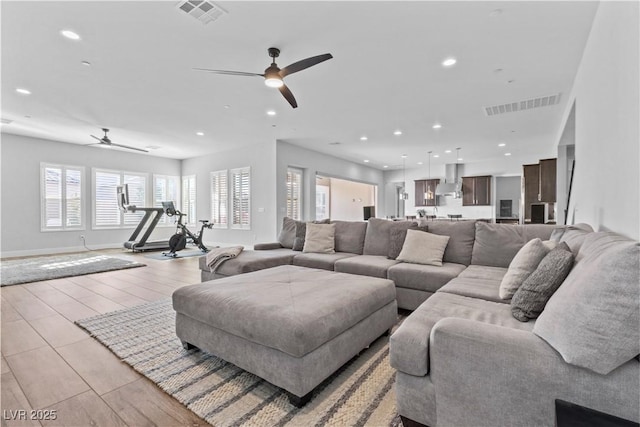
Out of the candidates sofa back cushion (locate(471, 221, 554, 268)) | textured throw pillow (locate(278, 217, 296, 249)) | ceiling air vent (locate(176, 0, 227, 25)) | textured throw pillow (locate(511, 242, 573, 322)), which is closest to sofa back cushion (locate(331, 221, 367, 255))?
textured throw pillow (locate(278, 217, 296, 249))

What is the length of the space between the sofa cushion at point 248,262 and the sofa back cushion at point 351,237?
0.80 meters

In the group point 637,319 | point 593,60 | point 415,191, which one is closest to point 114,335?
point 637,319

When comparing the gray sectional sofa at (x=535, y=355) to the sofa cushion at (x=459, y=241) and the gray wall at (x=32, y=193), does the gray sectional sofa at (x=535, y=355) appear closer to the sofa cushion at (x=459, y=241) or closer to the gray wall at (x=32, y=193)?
the sofa cushion at (x=459, y=241)

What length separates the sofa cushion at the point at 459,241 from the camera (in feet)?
10.7

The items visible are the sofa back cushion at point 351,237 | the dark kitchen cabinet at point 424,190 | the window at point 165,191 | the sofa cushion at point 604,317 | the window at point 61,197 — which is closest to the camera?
the sofa cushion at point 604,317

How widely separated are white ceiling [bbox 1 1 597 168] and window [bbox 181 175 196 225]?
315 cm

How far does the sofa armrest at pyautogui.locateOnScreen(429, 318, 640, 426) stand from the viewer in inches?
37.4

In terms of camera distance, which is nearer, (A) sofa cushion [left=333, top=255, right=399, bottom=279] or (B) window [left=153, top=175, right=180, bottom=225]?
(A) sofa cushion [left=333, top=255, right=399, bottom=279]

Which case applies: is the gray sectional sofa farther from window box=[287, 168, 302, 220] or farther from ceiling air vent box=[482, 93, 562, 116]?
window box=[287, 168, 302, 220]

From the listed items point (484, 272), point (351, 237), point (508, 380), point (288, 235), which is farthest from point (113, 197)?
point (508, 380)

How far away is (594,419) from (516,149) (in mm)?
8958

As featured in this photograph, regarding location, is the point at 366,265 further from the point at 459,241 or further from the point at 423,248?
the point at 459,241

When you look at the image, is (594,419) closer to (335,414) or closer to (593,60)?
(335,414)

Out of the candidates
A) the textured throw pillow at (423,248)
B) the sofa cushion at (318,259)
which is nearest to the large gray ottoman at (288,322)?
the textured throw pillow at (423,248)
